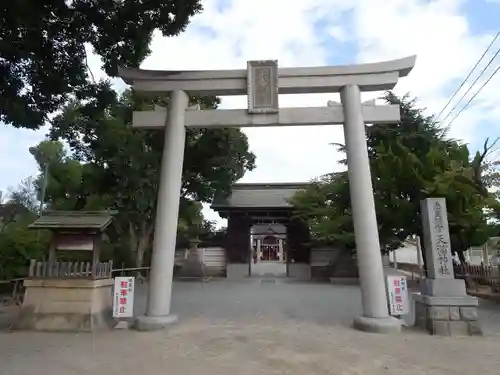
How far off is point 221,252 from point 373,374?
20267 millimetres

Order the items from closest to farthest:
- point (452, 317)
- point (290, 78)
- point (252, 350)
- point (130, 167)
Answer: point (252, 350) → point (452, 317) → point (290, 78) → point (130, 167)

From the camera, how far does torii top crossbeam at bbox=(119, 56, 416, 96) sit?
8.38 meters

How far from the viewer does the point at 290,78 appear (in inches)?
336

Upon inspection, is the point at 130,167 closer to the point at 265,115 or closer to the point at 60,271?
the point at 60,271

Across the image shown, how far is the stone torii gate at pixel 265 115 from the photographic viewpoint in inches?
308

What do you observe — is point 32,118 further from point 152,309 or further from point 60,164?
point 60,164

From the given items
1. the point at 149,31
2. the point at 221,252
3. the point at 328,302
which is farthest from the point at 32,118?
the point at 221,252

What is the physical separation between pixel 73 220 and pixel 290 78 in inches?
219

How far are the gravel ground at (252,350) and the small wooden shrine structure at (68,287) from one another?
1.44ft

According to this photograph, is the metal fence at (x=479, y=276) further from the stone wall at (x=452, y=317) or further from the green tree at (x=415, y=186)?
the stone wall at (x=452, y=317)

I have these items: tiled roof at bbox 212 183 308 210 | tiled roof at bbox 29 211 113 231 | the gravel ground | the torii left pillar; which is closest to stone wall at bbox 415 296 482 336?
the gravel ground

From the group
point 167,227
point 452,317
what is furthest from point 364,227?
point 167,227

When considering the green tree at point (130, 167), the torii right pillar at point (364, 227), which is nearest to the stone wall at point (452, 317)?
the torii right pillar at point (364, 227)

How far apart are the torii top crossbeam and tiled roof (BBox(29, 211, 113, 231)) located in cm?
295
